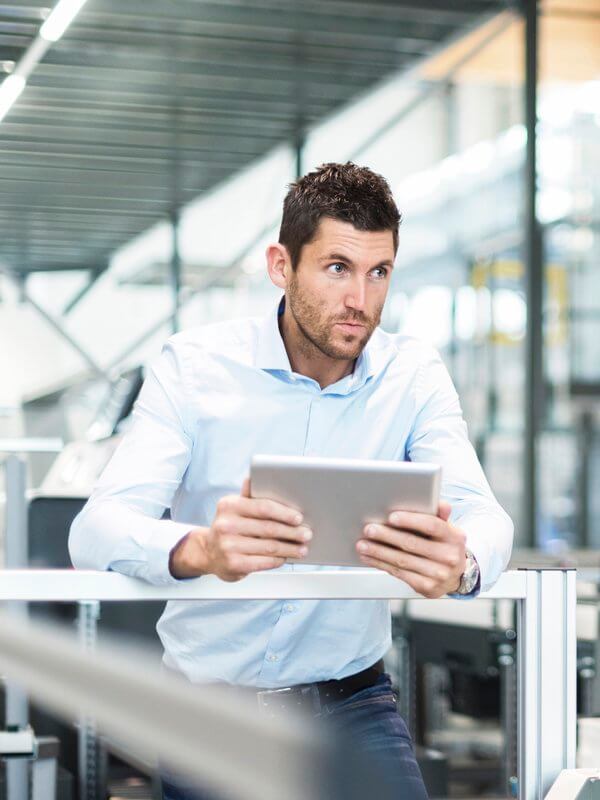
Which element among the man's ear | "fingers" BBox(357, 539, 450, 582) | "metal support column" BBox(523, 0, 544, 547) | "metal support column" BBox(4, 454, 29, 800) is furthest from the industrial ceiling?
"fingers" BBox(357, 539, 450, 582)

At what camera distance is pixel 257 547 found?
4.38 ft

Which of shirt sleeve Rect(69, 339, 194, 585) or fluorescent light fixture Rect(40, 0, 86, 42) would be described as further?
fluorescent light fixture Rect(40, 0, 86, 42)

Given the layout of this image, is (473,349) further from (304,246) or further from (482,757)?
(304,246)

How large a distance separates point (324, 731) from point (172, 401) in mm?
1424

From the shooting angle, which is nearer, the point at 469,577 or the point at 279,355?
the point at 469,577

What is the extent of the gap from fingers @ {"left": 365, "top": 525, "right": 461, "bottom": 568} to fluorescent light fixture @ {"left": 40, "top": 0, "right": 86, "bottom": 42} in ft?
12.3

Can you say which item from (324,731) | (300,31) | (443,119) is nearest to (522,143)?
(443,119)

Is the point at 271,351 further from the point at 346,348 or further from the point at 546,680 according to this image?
the point at 546,680

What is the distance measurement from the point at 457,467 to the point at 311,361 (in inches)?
11.3

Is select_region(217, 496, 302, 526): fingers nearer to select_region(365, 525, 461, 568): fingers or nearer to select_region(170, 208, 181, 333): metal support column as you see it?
select_region(365, 525, 461, 568): fingers

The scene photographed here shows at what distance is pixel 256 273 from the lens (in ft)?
17.1

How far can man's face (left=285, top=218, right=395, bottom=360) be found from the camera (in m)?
1.79

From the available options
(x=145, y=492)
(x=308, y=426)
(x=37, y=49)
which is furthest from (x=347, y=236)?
(x=37, y=49)

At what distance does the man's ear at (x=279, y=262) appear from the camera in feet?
6.28
